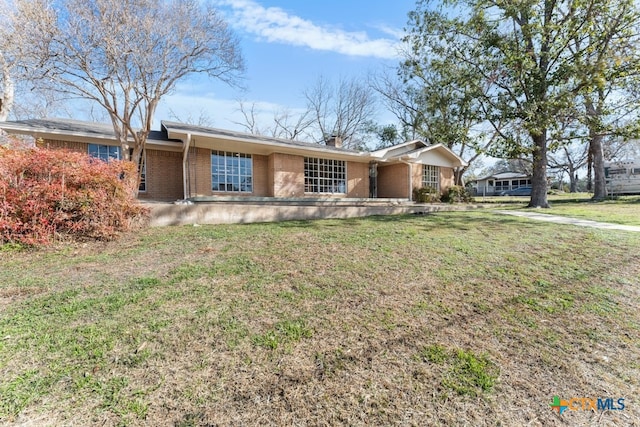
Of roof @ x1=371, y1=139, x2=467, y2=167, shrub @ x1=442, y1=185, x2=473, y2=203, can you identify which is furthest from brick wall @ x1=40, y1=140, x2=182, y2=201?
shrub @ x1=442, y1=185, x2=473, y2=203

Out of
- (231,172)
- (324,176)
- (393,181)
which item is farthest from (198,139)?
(393,181)

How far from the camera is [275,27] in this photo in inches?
496

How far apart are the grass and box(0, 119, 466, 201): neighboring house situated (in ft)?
24.6

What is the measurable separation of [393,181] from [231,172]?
9.45m

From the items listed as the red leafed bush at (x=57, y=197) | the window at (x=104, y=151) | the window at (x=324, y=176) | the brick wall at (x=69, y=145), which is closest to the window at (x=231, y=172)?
the window at (x=324, y=176)

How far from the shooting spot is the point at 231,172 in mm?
13438

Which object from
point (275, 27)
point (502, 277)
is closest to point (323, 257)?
point (502, 277)

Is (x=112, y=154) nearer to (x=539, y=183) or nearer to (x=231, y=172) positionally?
(x=231, y=172)

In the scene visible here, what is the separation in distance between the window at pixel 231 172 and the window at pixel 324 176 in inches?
109

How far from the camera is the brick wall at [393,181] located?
17.4m

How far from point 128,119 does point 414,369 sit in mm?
13033

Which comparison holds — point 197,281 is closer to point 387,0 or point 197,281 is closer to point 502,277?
point 502,277

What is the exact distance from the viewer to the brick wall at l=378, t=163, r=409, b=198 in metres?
17.4

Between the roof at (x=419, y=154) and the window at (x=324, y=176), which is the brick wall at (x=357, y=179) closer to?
the window at (x=324, y=176)
